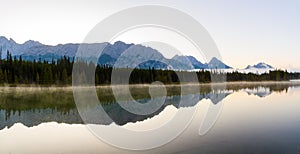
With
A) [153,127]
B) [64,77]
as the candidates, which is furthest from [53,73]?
[153,127]

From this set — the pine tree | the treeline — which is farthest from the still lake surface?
the pine tree

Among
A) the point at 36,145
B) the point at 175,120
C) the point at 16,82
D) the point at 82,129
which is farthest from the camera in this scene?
the point at 16,82

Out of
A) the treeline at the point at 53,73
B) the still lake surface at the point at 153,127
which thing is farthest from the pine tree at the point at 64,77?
the still lake surface at the point at 153,127

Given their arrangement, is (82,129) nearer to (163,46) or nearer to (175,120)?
(175,120)

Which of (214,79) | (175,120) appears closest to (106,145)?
(175,120)

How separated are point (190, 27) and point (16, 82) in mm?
41636

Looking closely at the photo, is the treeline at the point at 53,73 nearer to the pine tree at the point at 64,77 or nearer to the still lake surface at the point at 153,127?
the pine tree at the point at 64,77

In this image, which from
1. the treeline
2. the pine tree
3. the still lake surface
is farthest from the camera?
the pine tree

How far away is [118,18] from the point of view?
14844mm

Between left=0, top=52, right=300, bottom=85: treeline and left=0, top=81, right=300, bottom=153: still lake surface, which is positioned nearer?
left=0, top=81, right=300, bottom=153: still lake surface

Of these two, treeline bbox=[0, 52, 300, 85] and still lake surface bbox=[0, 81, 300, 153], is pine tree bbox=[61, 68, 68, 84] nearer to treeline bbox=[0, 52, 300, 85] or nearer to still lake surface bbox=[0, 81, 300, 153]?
treeline bbox=[0, 52, 300, 85]

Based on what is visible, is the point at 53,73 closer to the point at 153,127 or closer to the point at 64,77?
the point at 64,77

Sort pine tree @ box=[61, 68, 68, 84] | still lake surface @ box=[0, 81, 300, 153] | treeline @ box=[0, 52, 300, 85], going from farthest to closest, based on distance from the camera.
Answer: pine tree @ box=[61, 68, 68, 84] < treeline @ box=[0, 52, 300, 85] < still lake surface @ box=[0, 81, 300, 153]

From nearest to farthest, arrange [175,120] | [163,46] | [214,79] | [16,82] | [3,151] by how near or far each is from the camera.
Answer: [3,151] < [175,120] < [163,46] < [16,82] < [214,79]
